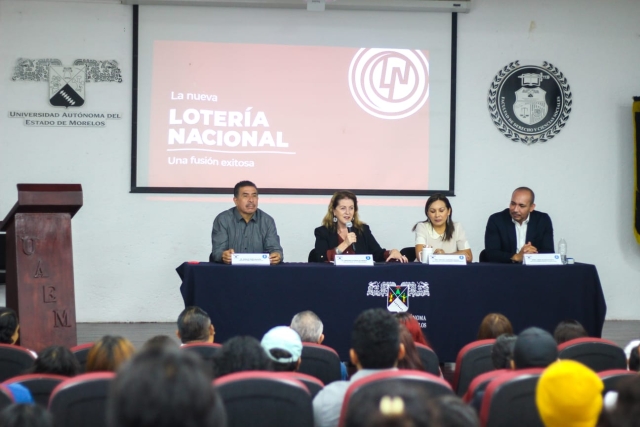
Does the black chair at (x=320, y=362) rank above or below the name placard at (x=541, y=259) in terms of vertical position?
below

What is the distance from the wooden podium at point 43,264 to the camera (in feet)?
12.3

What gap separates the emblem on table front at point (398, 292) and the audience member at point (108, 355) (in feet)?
7.74

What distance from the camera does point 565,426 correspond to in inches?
68.0

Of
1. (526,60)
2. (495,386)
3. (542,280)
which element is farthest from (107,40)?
(495,386)

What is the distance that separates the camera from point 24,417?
1.45m

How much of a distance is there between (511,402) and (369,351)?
42cm

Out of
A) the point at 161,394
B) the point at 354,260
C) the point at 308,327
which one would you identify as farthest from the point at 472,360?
the point at 161,394

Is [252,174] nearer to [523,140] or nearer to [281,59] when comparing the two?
[281,59]

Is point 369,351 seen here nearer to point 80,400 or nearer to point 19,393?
point 80,400

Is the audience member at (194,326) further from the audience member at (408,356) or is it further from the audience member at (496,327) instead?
the audience member at (496,327)

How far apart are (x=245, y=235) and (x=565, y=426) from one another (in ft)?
11.6

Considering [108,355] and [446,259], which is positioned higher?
[446,259]

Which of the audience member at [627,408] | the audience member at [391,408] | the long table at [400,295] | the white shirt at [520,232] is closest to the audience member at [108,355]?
the audience member at [391,408]

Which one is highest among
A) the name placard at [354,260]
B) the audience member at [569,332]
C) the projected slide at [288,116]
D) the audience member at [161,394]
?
the projected slide at [288,116]
